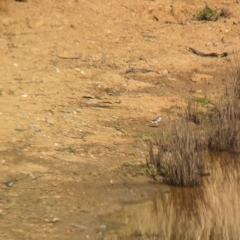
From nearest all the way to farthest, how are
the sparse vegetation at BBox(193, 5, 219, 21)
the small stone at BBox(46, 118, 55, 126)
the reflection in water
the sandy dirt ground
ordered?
the reflection in water < the sandy dirt ground < the small stone at BBox(46, 118, 55, 126) < the sparse vegetation at BBox(193, 5, 219, 21)

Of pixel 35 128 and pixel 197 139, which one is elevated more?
pixel 197 139

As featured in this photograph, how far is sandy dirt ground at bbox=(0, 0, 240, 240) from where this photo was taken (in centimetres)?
604

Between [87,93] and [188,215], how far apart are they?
104 inches

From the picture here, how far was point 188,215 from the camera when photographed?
20.1 feet

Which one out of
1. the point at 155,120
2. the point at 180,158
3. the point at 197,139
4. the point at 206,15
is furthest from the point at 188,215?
the point at 206,15

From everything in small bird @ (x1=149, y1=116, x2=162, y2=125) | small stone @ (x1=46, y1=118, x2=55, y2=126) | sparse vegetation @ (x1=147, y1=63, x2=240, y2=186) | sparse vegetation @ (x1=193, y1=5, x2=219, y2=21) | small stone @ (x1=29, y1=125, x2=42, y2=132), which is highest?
sparse vegetation @ (x1=193, y1=5, x2=219, y2=21)

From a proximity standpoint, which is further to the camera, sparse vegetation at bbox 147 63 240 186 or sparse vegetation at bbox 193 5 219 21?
sparse vegetation at bbox 193 5 219 21

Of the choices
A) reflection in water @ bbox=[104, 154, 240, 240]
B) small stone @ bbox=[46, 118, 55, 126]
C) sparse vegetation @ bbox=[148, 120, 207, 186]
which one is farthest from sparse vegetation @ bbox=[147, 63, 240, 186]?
Answer: small stone @ bbox=[46, 118, 55, 126]

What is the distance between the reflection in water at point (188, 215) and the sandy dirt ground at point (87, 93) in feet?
0.50

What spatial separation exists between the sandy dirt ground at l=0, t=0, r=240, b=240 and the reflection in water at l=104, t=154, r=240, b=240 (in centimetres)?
15

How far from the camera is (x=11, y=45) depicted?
9.36 meters

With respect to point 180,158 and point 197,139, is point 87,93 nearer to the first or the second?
point 197,139

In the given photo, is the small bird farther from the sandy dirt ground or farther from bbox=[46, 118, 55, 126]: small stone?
bbox=[46, 118, 55, 126]: small stone

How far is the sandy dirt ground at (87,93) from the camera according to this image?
6035mm
